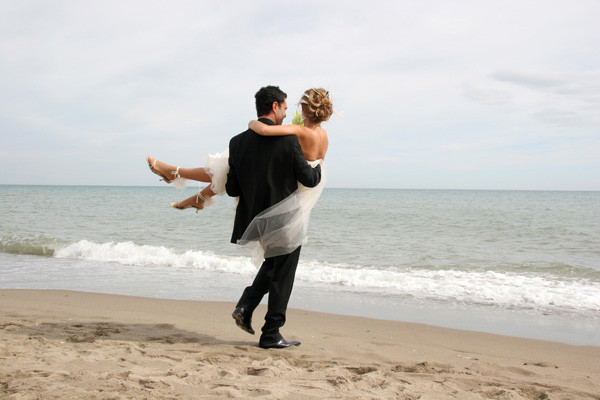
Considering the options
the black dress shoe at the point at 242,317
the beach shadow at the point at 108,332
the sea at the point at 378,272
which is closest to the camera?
the black dress shoe at the point at 242,317

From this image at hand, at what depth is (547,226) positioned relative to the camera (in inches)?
685

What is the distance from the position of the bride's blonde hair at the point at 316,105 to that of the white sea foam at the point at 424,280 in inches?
153

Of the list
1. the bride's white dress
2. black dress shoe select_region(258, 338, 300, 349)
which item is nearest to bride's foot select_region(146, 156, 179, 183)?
the bride's white dress

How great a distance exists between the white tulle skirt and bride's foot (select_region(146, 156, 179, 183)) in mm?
771

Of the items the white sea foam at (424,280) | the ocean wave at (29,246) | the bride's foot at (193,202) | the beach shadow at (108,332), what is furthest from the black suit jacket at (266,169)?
the ocean wave at (29,246)

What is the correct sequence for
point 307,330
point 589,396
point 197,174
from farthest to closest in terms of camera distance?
1. point 307,330
2. point 197,174
3. point 589,396

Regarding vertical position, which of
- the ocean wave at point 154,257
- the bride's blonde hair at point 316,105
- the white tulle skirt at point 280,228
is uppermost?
the bride's blonde hair at point 316,105

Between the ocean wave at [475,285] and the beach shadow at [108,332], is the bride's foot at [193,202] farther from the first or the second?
the ocean wave at [475,285]

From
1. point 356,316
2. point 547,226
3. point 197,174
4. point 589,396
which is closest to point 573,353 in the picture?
point 589,396

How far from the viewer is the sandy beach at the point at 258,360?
2.64 metres

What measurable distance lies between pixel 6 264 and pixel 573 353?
890 cm

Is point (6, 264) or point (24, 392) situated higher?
point (24, 392)

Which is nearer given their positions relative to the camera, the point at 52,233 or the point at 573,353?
the point at 573,353

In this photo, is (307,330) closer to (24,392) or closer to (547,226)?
(24,392)
